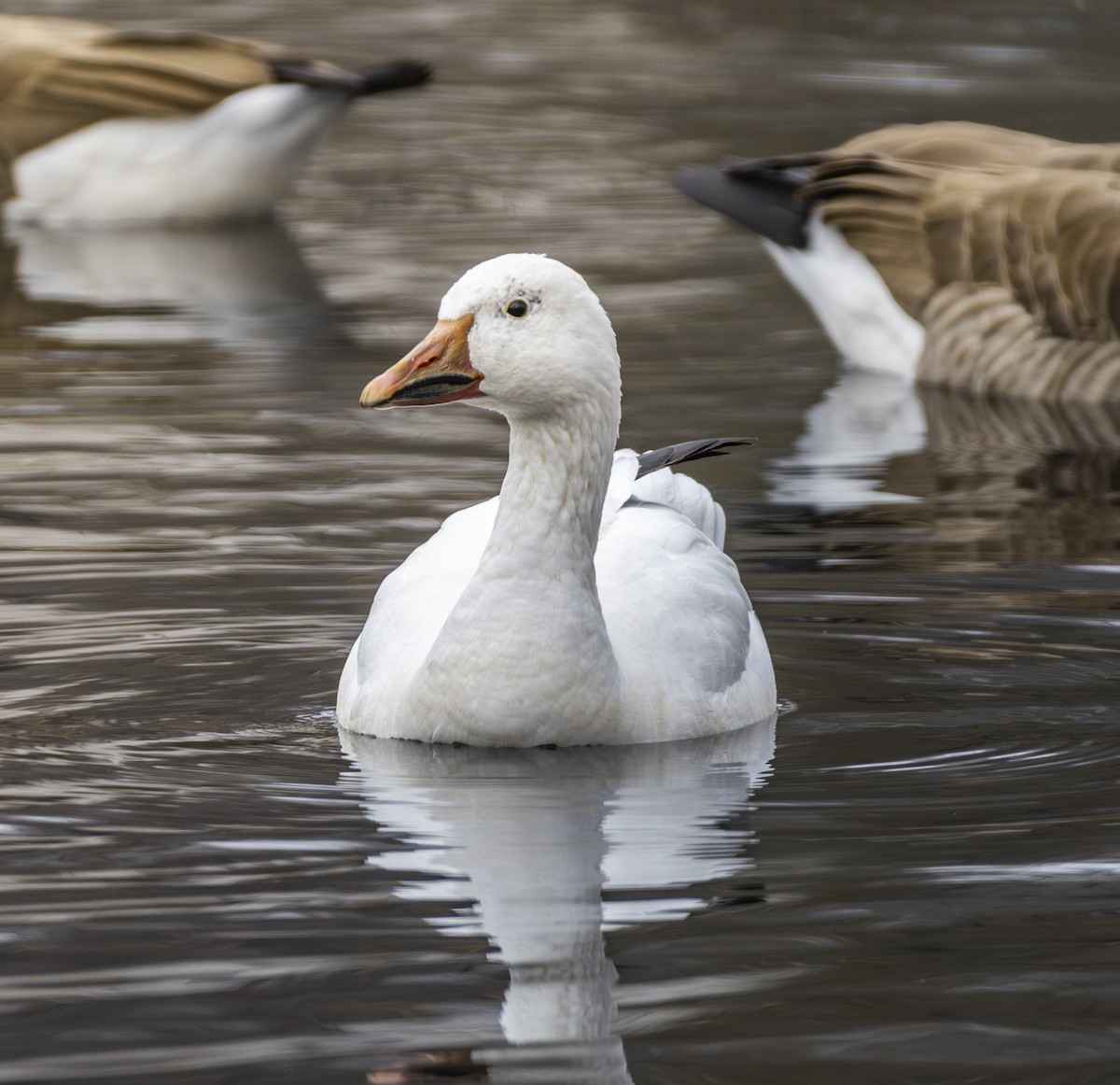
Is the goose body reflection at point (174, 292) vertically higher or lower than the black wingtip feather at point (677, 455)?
lower

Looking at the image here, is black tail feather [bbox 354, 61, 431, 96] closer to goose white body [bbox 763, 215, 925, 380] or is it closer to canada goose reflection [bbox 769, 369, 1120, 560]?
goose white body [bbox 763, 215, 925, 380]

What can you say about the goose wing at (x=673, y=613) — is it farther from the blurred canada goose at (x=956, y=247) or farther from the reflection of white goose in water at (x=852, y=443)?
the blurred canada goose at (x=956, y=247)

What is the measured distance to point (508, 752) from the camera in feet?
20.5

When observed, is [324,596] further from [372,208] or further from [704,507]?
[372,208]

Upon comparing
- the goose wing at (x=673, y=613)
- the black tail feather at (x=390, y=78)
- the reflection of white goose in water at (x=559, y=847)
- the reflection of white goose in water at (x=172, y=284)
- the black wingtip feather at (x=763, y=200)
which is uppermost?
the black tail feather at (x=390, y=78)

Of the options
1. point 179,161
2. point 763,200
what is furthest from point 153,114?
point 763,200

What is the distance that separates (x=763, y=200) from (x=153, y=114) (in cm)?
468

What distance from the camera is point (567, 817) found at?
5.75m

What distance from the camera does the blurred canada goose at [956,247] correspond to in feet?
35.5

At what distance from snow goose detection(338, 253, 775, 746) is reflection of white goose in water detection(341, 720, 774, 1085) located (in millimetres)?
88

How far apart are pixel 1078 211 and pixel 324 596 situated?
4.52m

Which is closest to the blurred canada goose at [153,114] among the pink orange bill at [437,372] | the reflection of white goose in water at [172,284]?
the reflection of white goose in water at [172,284]

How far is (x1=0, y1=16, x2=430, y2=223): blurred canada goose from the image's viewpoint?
14.6m

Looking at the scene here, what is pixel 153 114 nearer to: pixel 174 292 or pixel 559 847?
pixel 174 292
